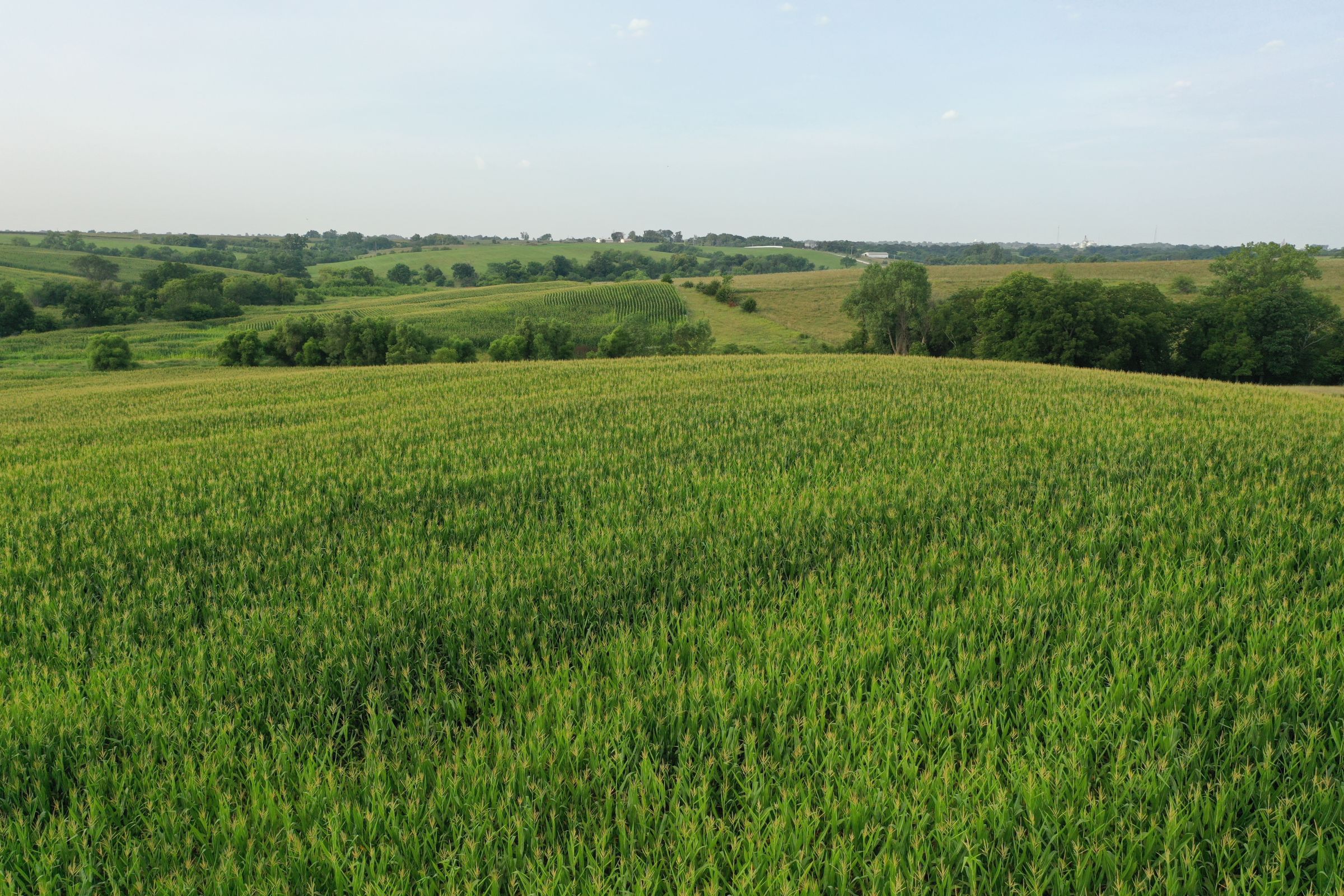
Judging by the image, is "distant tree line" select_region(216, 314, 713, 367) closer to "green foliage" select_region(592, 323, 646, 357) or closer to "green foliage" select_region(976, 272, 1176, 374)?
"green foliage" select_region(592, 323, 646, 357)

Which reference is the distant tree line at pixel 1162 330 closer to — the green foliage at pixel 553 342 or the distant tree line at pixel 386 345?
the distant tree line at pixel 386 345

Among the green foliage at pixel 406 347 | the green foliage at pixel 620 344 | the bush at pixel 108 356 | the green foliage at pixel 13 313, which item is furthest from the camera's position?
the green foliage at pixel 13 313

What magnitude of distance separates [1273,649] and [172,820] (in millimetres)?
6285

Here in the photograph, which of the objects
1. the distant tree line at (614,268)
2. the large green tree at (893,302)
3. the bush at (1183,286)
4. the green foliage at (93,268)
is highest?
the distant tree line at (614,268)

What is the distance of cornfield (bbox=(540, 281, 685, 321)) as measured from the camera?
107m

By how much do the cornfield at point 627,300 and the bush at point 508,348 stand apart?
31777 mm

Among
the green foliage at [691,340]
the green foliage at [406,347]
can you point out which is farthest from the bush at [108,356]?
the green foliage at [691,340]

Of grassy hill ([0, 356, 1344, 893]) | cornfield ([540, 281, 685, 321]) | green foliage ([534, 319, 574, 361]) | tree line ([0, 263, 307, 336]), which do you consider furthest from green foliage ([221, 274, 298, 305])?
grassy hill ([0, 356, 1344, 893])

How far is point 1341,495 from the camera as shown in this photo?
7.04 metres

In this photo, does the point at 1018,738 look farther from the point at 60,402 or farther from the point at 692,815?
the point at 60,402

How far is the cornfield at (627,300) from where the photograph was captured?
107250 millimetres

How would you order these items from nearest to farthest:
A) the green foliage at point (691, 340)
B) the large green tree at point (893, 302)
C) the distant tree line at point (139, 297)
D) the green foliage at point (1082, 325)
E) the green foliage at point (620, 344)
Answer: the green foliage at point (1082, 325)
the large green tree at point (893, 302)
the green foliage at point (620, 344)
the green foliage at point (691, 340)
the distant tree line at point (139, 297)

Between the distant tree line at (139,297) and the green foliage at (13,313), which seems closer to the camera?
the green foliage at (13,313)

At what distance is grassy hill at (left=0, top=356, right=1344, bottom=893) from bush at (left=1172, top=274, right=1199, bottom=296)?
340 feet
